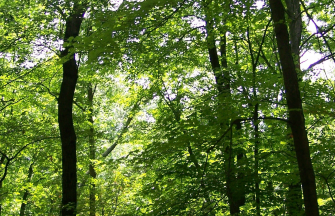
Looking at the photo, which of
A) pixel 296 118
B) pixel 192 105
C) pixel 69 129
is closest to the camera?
pixel 296 118

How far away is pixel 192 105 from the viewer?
5324mm

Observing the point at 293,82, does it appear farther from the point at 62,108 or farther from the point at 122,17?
the point at 62,108

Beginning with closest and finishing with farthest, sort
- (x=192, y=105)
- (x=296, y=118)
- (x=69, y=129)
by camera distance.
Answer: (x=296, y=118), (x=192, y=105), (x=69, y=129)

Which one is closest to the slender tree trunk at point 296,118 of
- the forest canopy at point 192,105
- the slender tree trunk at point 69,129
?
the forest canopy at point 192,105

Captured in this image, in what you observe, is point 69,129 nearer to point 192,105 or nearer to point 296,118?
point 192,105

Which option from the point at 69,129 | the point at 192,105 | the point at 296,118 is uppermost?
the point at 69,129

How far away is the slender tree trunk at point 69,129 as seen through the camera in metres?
6.57

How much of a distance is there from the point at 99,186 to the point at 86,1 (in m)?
6.25

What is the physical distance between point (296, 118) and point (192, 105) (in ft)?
8.64

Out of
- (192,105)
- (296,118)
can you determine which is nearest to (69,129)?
(192,105)

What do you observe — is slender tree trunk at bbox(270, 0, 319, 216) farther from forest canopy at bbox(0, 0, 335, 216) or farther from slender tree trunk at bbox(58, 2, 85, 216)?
slender tree trunk at bbox(58, 2, 85, 216)

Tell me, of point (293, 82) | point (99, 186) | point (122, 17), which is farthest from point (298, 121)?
point (99, 186)

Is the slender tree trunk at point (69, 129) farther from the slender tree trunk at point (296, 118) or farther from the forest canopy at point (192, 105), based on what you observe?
the slender tree trunk at point (296, 118)

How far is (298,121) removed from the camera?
2.80 metres
